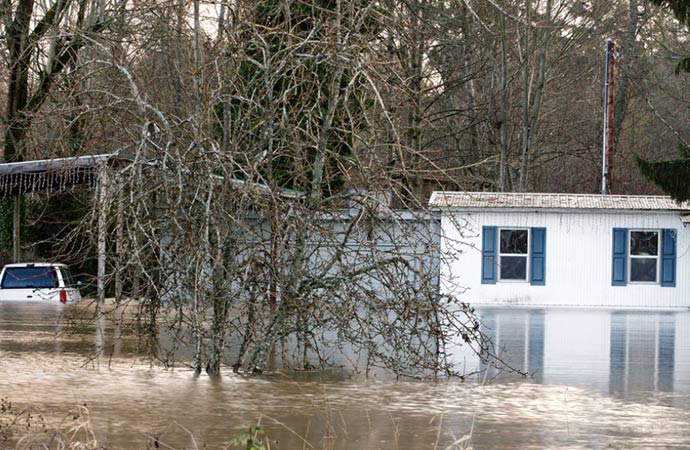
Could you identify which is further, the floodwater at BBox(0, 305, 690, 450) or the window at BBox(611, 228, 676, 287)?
the window at BBox(611, 228, 676, 287)

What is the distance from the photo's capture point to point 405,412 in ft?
41.8

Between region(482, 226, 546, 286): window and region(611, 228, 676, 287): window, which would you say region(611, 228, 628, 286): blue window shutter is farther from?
region(482, 226, 546, 286): window

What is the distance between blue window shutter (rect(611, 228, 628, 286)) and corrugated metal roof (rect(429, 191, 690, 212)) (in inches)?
31.8

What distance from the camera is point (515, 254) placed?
3394cm

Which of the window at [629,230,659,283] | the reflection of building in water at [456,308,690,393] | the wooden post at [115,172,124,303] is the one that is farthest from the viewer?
the window at [629,230,659,283]

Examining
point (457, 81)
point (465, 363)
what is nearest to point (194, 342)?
point (465, 363)

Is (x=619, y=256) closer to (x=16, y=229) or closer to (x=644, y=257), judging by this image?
(x=644, y=257)

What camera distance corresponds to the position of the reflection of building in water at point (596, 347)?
16.1m

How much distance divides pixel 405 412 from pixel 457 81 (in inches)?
1020

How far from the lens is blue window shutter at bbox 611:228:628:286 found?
110 feet

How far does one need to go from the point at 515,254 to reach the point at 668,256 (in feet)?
13.6

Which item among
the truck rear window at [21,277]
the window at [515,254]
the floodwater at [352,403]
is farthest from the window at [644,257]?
the truck rear window at [21,277]

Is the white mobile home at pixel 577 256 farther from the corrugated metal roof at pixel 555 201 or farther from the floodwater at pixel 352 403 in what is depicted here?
the floodwater at pixel 352 403

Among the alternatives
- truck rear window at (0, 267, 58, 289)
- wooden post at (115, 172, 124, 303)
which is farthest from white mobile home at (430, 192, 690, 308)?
wooden post at (115, 172, 124, 303)
